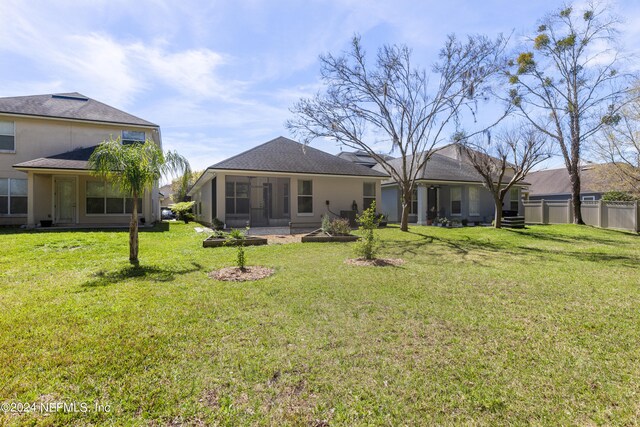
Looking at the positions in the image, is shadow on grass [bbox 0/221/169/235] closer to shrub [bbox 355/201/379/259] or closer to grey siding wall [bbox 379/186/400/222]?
shrub [bbox 355/201/379/259]

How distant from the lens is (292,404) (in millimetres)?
2492

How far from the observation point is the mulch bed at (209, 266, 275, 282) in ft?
20.5

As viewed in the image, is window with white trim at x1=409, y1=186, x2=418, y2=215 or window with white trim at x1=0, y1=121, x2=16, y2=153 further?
window with white trim at x1=409, y1=186, x2=418, y2=215

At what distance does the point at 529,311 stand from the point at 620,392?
1978 mm

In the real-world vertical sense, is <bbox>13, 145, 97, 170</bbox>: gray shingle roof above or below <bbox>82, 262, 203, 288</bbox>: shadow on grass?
above

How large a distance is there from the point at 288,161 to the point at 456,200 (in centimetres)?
1201

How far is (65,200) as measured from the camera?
1568 cm

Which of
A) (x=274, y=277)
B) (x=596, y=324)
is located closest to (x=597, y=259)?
(x=596, y=324)

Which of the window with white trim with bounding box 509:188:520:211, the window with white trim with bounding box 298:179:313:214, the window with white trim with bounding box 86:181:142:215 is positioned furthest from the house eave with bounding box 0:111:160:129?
the window with white trim with bounding box 509:188:520:211

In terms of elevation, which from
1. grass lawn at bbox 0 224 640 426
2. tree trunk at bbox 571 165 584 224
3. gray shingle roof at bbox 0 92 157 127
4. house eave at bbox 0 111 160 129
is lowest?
grass lawn at bbox 0 224 640 426

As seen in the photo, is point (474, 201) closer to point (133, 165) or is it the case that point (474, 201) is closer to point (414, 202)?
point (414, 202)

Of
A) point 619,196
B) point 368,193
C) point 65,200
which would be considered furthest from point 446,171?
point 65,200

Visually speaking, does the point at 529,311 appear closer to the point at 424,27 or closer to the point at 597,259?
the point at 597,259

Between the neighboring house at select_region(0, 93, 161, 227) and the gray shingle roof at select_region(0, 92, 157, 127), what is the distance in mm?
38
